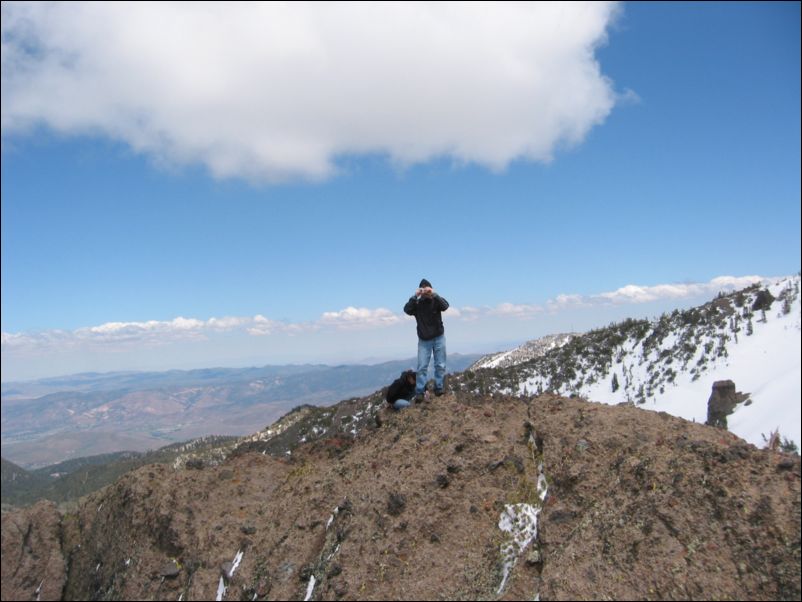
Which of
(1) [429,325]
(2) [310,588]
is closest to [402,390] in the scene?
(1) [429,325]

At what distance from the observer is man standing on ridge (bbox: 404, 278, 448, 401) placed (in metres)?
11.8

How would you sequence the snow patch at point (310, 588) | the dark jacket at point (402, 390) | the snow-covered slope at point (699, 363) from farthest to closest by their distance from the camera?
the snow-covered slope at point (699, 363), the dark jacket at point (402, 390), the snow patch at point (310, 588)

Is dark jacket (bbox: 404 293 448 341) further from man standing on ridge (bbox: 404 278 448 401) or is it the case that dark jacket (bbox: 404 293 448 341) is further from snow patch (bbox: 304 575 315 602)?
snow patch (bbox: 304 575 315 602)

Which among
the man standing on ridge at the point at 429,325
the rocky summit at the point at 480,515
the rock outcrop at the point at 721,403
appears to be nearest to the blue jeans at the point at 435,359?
the man standing on ridge at the point at 429,325

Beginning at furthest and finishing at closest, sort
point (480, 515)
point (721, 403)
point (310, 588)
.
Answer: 1. point (721, 403)
2. point (310, 588)
3. point (480, 515)

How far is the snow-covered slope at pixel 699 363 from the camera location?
15547mm

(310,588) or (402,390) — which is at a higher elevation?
(402,390)

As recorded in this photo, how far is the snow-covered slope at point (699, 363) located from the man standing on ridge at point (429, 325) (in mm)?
6473

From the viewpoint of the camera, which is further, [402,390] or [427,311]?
[402,390]

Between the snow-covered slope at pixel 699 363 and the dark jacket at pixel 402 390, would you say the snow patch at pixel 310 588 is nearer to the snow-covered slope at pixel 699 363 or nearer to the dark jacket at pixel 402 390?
the dark jacket at pixel 402 390

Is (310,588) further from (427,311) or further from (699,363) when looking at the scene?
(699,363)

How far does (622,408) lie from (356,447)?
588 centimetres

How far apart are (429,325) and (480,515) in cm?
502

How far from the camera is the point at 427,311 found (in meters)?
11.8
